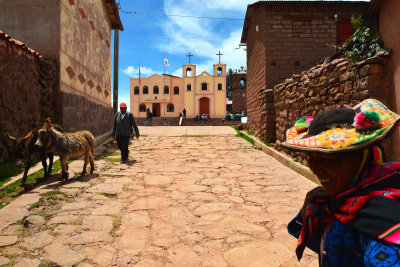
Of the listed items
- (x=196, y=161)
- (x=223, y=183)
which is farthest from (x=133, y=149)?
(x=223, y=183)

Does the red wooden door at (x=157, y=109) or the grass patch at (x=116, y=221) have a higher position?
the red wooden door at (x=157, y=109)

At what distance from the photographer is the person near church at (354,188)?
948mm

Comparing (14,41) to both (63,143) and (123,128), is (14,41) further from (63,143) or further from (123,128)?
(123,128)

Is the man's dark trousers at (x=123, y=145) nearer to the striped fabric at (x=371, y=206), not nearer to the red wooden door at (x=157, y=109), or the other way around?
the striped fabric at (x=371, y=206)

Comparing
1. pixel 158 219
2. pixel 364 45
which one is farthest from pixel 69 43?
pixel 364 45

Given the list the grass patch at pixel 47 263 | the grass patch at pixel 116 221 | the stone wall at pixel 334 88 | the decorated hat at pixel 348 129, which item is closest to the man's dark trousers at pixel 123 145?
the grass patch at pixel 116 221

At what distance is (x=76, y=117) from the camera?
920 centimetres

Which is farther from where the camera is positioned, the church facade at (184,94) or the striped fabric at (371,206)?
the church facade at (184,94)

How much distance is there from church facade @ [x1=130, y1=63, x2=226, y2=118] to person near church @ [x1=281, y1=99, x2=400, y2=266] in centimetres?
4293

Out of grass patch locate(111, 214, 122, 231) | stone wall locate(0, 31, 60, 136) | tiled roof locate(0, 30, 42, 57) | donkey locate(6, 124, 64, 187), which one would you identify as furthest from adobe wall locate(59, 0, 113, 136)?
grass patch locate(111, 214, 122, 231)

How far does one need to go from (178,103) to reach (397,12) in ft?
135

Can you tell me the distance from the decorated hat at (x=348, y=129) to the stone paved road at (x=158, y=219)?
1939 millimetres

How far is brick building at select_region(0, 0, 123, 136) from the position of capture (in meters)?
8.24

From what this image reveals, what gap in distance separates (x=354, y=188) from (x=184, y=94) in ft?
145
